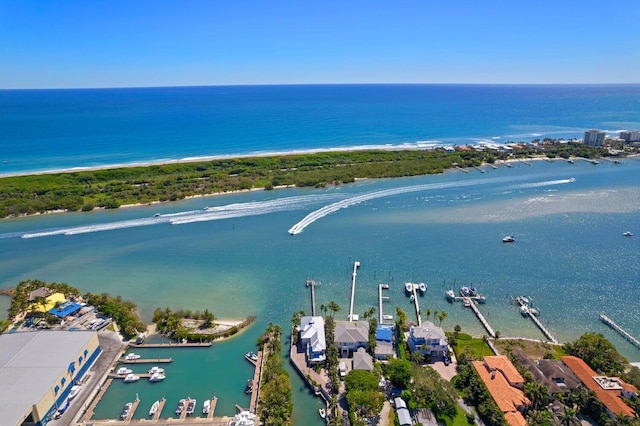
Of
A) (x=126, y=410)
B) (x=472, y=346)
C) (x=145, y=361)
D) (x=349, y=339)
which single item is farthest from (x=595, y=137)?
(x=126, y=410)

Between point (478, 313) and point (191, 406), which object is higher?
point (191, 406)

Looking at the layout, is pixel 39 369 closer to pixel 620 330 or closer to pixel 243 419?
pixel 243 419

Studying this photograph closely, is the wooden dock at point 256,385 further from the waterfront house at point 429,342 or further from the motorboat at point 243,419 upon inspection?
the waterfront house at point 429,342

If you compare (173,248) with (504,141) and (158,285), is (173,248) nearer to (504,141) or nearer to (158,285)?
(158,285)

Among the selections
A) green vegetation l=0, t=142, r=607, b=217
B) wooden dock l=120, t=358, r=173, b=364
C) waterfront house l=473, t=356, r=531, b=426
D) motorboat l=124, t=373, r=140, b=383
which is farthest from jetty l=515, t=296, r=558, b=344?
green vegetation l=0, t=142, r=607, b=217

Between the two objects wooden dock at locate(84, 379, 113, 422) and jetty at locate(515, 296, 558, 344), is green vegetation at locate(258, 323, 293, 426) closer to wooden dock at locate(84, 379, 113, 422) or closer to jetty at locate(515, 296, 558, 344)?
wooden dock at locate(84, 379, 113, 422)

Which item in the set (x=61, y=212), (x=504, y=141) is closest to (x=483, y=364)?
(x=61, y=212)

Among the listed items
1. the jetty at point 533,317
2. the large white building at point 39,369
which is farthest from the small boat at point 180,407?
the jetty at point 533,317
